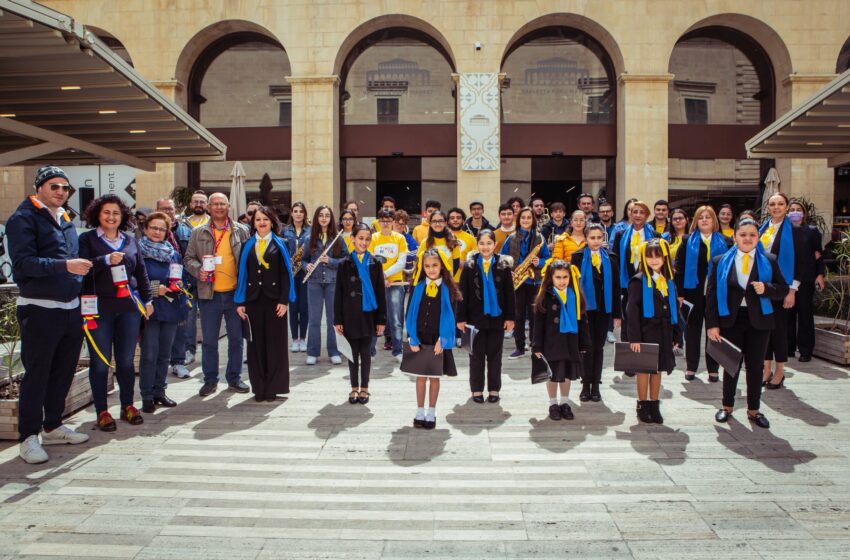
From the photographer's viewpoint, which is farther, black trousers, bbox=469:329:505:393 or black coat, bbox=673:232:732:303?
black coat, bbox=673:232:732:303

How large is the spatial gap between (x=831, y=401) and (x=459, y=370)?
4309mm

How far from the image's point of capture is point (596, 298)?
7.23m

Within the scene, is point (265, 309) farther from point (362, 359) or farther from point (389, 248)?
point (389, 248)

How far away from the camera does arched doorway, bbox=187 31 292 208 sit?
19422mm

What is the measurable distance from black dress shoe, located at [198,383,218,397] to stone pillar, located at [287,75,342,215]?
1125cm

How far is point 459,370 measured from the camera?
29.0 feet

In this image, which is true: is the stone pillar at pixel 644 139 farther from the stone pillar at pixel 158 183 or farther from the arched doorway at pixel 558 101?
the stone pillar at pixel 158 183

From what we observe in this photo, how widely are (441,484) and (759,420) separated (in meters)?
3.32

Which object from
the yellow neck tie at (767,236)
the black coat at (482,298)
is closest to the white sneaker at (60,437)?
the black coat at (482,298)

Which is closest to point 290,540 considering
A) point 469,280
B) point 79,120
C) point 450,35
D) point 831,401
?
point 469,280

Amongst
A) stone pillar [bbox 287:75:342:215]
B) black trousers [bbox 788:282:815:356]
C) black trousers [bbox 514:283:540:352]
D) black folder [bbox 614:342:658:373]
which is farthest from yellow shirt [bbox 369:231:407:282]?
stone pillar [bbox 287:75:342:215]

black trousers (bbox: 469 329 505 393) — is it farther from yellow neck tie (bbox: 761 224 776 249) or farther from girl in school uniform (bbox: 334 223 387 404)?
yellow neck tie (bbox: 761 224 776 249)

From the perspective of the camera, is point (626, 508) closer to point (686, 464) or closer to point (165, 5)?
point (686, 464)

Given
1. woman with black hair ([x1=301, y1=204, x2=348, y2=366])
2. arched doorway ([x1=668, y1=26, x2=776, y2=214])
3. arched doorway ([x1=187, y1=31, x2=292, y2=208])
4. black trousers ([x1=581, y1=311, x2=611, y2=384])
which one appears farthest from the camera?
arched doorway ([x1=187, y1=31, x2=292, y2=208])
